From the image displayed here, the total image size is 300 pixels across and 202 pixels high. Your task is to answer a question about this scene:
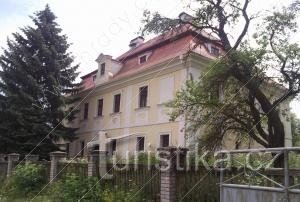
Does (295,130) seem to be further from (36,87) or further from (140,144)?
(36,87)

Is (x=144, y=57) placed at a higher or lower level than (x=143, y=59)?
higher

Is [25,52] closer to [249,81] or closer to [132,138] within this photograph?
[132,138]

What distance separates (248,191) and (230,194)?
0.44m

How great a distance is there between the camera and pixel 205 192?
8.16 metres

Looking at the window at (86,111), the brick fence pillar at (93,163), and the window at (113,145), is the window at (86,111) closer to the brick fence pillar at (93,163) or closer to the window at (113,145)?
the window at (113,145)

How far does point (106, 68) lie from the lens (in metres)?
25.7

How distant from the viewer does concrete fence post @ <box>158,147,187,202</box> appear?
8688 millimetres

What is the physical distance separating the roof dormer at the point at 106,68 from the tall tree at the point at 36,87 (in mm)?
1673

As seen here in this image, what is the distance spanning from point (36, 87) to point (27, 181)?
1018cm

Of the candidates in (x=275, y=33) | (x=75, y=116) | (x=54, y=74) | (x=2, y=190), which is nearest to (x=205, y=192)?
(x=275, y=33)

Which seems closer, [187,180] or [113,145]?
[187,180]

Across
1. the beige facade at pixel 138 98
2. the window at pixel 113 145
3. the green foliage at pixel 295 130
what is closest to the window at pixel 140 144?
the beige facade at pixel 138 98

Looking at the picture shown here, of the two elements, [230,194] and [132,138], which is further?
[132,138]

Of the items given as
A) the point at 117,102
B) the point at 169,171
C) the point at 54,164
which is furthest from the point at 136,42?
the point at 169,171
